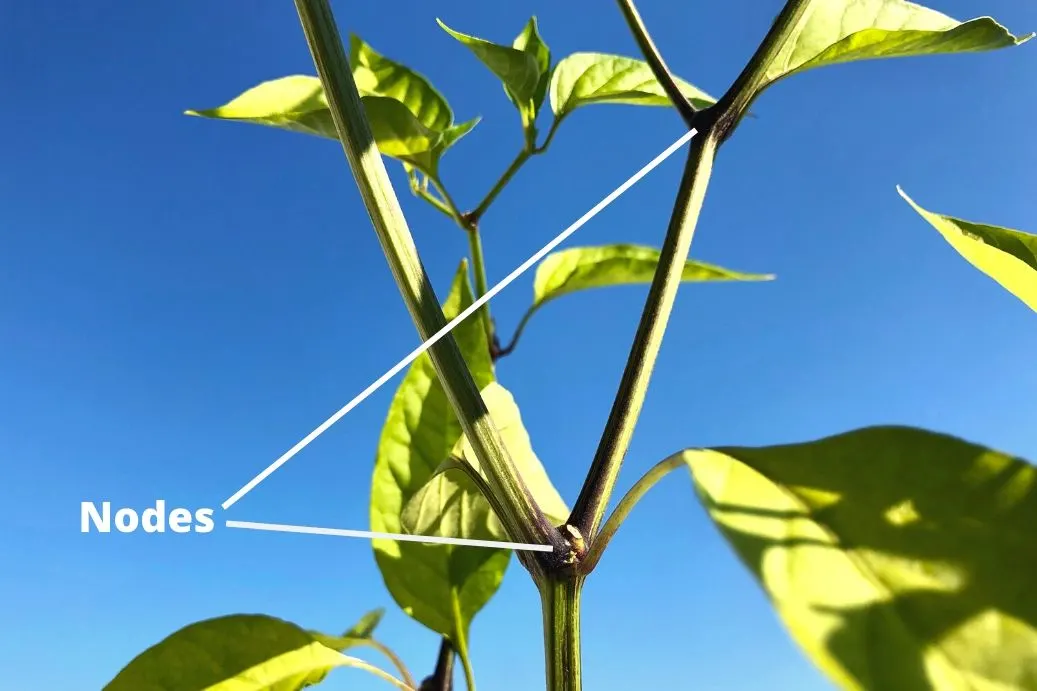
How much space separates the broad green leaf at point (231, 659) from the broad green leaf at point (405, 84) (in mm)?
365

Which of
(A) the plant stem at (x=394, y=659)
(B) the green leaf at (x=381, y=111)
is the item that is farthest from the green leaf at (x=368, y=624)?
(B) the green leaf at (x=381, y=111)

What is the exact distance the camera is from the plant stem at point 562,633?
0.31 metres

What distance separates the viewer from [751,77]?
34 cm

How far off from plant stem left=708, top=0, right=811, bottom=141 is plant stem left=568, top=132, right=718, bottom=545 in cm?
2

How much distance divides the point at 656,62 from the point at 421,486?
29cm

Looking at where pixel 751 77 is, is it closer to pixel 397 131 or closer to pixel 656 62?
pixel 656 62

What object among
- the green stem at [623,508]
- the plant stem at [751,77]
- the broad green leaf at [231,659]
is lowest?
the green stem at [623,508]

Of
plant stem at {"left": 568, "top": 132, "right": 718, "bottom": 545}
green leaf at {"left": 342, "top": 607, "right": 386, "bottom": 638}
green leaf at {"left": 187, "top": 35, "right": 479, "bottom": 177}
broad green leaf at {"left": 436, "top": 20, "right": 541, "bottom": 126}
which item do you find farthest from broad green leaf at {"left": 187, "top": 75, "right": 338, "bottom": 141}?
green leaf at {"left": 342, "top": 607, "right": 386, "bottom": 638}

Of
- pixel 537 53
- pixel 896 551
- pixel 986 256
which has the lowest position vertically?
pixel 896 551

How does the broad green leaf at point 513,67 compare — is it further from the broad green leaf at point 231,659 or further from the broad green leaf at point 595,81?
the broad green leaf at point 231,659

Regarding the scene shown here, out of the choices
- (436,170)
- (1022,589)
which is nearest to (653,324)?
(1022,589)

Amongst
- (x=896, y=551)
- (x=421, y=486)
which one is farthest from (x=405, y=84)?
(x=896, y=551)

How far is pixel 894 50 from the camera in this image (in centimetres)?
41

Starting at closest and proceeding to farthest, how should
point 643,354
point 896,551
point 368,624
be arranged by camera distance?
point 896,551, point 643,354, point 368,624
